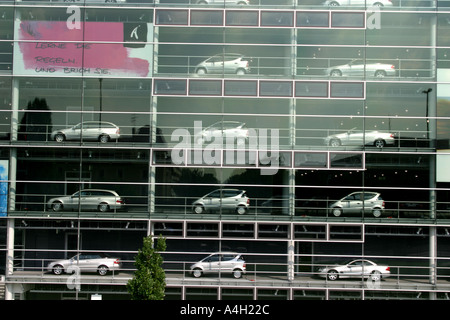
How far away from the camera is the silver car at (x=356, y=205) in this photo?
18.4m

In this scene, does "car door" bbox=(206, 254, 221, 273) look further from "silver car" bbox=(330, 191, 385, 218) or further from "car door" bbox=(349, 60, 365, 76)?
"car door" bbox=(349, 60, 365, 76)

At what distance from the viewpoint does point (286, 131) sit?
1891 centimetres

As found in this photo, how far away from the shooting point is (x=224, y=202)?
1850cm

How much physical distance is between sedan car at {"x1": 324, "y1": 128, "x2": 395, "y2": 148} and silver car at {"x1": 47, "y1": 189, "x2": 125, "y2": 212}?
8250 millimetres

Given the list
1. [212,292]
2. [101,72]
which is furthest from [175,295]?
[101,72]

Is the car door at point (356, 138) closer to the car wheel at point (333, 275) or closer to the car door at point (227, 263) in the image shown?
the car wheel at point (333, 275)

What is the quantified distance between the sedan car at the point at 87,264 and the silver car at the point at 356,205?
27.5ft

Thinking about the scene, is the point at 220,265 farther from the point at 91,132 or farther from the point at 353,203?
the point at 91,132

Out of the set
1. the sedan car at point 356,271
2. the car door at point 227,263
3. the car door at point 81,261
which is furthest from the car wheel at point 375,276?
the car door at point 81,261

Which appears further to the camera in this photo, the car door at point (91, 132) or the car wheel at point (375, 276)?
the car door at point (91, 132)

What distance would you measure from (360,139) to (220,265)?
23.0 feet

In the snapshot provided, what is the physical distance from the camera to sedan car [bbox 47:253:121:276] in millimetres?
18312

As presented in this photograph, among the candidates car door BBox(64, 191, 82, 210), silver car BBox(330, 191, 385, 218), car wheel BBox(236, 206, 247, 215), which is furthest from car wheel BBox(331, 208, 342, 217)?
car door BBox(64, 191, 82, 210)

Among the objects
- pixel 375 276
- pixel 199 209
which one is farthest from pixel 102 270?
pixel 375 276
